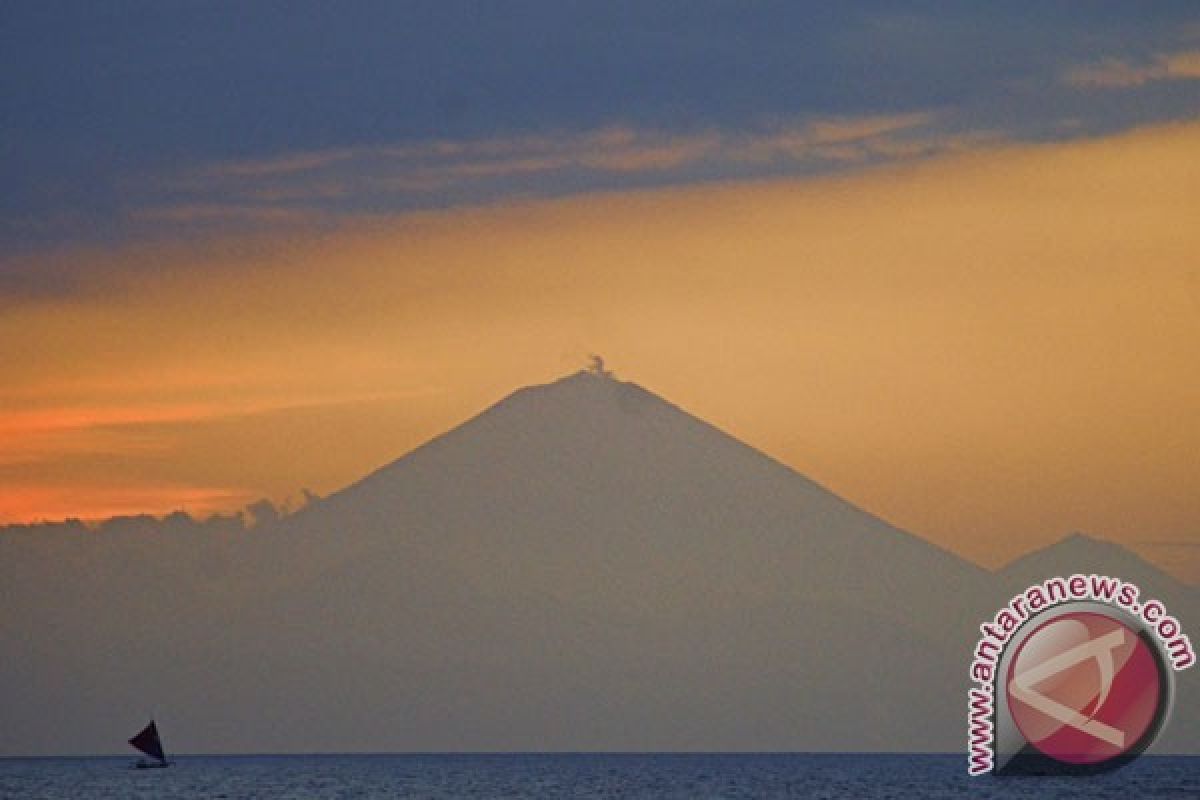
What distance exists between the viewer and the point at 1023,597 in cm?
9225

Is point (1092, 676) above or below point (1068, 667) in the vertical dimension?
below

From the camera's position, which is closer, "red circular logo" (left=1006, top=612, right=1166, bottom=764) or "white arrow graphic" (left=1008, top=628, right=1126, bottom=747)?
"red circular logo" (left=1006, top=612, right=1166, bottom=764)

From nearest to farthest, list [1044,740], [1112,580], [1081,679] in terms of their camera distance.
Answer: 1. [1112,580]
2. [1081,679]
3. [1044,740]

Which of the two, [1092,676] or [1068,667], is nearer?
[1092,676]

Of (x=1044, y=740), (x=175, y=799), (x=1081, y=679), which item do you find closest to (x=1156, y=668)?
(x=1081, y=679)

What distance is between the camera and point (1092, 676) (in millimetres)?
95938

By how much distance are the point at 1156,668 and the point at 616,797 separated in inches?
4105

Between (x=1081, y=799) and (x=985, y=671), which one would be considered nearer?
(x=985, y=671)

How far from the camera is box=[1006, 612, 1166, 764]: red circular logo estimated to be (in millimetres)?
92750

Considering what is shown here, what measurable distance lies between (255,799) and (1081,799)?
64639mm

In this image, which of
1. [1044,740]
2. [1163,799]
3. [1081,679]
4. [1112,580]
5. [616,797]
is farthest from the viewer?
[616,797]

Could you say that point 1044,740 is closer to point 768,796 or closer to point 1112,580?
point 1112,580

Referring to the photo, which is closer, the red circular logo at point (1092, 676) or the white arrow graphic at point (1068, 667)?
the red circular logo at point (1092, 676)

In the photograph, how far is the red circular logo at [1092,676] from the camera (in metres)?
92.8
